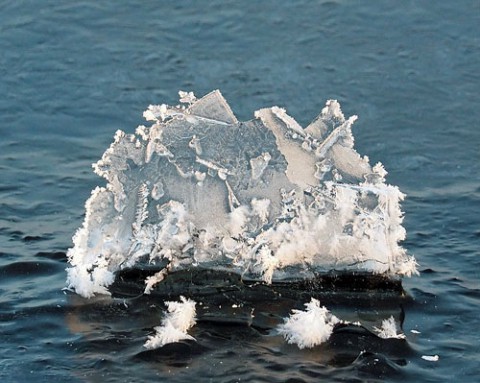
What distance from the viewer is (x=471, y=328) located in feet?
22.0

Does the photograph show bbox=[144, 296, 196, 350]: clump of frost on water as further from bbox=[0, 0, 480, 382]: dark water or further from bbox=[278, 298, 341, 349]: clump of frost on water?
bbox=[278, 298, 341, 349]: clump of frost on water

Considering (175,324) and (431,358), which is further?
(175,324)

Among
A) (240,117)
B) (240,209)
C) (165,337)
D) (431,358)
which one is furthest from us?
(240,117)

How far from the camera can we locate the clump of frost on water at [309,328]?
21.1 feet

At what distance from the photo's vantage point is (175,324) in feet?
21.7

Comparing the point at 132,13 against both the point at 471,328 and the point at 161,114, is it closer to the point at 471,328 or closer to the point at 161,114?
the point at 161,114

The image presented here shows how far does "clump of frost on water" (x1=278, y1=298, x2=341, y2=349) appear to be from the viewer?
642 cm

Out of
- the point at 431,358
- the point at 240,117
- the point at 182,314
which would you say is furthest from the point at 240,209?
the point at 240,117

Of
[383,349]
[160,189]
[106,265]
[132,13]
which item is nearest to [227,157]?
[160,189]

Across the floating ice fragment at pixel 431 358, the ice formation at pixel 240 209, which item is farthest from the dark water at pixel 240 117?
the ice formation at pixel 240 209

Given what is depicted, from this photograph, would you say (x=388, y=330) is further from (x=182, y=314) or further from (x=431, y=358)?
(x=182, y=314)

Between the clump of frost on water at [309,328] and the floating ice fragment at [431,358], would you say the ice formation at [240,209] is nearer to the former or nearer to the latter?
the clump of frost on water at [309,328]

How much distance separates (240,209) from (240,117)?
11.0 ft

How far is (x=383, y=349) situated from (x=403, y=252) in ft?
2.55
